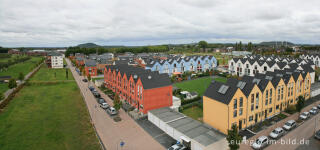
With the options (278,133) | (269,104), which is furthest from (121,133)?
(269,104)

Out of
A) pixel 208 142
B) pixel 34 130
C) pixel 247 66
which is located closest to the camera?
pixel 208 142

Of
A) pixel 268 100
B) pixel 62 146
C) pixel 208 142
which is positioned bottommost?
pixel 62 146

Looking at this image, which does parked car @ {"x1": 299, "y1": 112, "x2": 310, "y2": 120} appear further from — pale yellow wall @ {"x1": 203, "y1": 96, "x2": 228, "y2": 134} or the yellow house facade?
pale yellow wall @ {"x1": 203, "y1": 96, "x2": 228, "y2": 134}

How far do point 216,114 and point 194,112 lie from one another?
326 inches

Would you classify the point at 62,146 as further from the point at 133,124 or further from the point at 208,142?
the point at 208,142

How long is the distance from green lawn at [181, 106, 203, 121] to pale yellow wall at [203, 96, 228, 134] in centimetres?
367

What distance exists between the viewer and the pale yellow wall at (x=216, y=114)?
2551cm

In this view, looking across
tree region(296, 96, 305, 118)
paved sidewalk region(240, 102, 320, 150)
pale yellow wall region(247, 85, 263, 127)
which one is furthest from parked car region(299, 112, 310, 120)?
pale yellow wall region(247, 85, 263, 127)

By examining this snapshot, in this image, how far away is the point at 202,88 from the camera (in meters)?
51.7

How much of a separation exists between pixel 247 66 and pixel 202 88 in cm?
2621

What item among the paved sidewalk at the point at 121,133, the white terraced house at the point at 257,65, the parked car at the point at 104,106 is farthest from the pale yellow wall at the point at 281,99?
the parked car at the point at 104,106

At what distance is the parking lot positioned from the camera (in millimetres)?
24953

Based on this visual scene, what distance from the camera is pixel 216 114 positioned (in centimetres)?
2700

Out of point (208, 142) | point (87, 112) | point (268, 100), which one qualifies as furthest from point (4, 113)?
point (268, 100)
